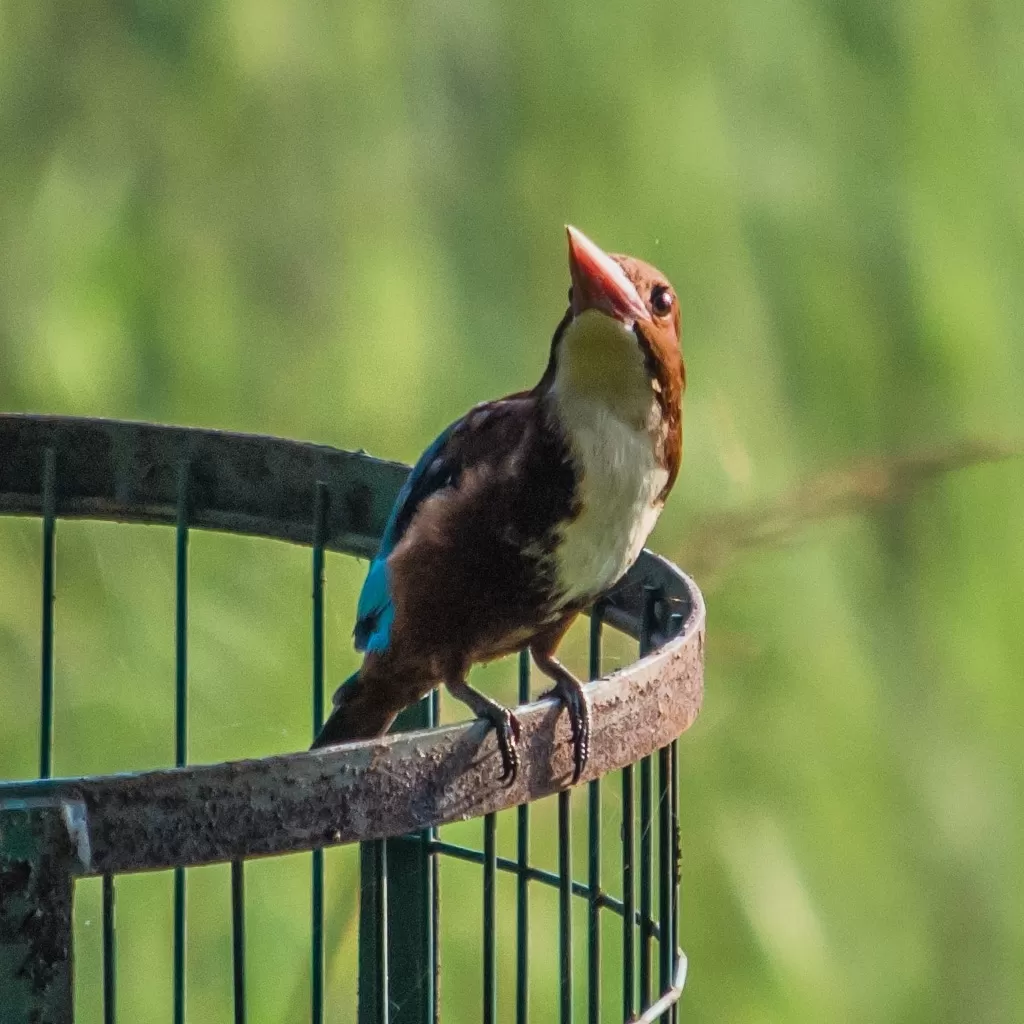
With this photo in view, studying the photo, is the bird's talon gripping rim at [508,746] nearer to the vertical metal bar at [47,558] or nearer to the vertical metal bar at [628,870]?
the vertical metal bar at [628,870]

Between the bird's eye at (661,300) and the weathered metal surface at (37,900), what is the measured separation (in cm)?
53

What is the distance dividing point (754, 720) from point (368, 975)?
2.82ft

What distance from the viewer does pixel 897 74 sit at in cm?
206

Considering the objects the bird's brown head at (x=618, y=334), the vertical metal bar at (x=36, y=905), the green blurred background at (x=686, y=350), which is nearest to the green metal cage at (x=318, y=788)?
the vertical metal bar at (x=36, y=905)

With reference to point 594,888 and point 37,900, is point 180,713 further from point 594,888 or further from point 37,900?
point 37,900

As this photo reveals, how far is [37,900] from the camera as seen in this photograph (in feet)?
2.27

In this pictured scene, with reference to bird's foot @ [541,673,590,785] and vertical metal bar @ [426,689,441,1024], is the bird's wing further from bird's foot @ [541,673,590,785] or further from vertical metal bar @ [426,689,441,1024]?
bird's foot @ [541,673,590,785]

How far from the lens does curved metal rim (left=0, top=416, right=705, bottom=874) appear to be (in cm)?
71

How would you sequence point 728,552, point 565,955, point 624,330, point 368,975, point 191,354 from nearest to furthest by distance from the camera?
point 565,955 < point 624,330 < point 368,975 < point 191,354 < point 728,552

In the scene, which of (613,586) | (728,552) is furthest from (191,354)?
(613,586)

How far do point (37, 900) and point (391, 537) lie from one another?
1.80 ft

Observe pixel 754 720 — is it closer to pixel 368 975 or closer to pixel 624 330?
pixel 368 975

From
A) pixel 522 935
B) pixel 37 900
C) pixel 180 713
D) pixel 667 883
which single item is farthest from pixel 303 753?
pixel 180 713

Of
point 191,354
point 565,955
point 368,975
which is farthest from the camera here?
point 191,354
